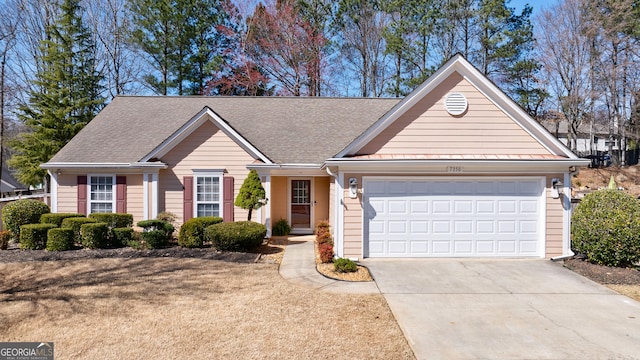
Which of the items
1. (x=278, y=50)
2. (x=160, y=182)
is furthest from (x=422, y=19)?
(x=160, y=182)

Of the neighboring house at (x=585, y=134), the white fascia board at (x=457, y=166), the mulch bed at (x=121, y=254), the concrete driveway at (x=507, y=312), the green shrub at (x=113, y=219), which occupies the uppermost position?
the neighboring house at (x=585, y=134)

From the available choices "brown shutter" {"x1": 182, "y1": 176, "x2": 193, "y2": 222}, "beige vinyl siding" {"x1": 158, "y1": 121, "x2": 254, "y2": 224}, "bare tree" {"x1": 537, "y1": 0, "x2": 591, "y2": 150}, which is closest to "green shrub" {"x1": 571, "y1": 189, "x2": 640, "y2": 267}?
"beige vinyl siding" {"x1": 158, "y1": 121, "x2": 254, "y2": 224}

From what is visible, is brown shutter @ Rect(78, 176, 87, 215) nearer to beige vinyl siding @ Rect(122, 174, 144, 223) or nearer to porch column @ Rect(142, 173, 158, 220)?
beige vinyl siding @ Rect(122, 174, 144, 223)

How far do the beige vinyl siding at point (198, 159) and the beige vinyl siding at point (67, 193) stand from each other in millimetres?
3329

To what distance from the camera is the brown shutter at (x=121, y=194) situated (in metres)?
12.6

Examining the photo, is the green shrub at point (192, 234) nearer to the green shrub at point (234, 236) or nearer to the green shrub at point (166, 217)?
the green shrub at point (234, 236)

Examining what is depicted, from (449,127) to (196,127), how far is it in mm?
8501

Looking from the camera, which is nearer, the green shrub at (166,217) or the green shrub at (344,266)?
the green shrub at (344,266)

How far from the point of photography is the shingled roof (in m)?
13.3

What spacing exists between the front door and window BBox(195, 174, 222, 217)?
9.60ft

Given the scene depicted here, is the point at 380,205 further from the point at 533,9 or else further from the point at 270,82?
the point at 533,9

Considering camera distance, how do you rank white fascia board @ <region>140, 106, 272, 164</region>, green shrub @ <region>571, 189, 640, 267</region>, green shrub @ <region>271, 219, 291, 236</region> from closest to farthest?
green shrub @ <region>571, 189, 640, 267</region> → white fascia board @ <region>140, 106, 272, 164</region> → green shrub @ <region>271, 219, 291, 236</region>

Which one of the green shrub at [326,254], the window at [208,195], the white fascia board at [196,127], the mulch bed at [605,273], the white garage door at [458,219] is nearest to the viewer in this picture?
the mulch bed at [605,273]

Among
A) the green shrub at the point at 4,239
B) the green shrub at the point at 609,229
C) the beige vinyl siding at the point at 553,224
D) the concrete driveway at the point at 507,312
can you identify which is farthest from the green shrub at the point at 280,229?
the green shrub at the point at 609,229
